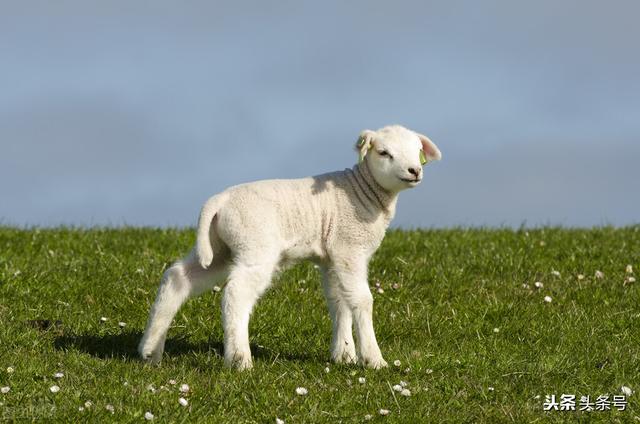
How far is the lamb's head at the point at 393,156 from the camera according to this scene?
9.42m

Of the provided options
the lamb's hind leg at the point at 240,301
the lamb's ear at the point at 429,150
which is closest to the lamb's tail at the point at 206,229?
the lamb's hind leg at the point at 240,301

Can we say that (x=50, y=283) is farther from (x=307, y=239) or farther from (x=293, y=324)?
(x=307, y=239)

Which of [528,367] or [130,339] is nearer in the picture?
[528,367]

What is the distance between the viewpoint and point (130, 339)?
431 inches

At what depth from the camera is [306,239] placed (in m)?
9.64

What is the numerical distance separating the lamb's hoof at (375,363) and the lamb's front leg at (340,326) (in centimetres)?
18

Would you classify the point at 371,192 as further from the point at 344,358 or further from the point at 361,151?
the point at 344,358

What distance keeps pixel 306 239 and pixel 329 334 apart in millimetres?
1731

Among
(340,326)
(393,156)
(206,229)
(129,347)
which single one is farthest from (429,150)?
(129,347)

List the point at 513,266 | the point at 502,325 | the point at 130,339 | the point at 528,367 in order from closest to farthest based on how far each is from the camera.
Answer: the point at 528,367
the point at 130,339
the point at 502,325
the point at 513,266

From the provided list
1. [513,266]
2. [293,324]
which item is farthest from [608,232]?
[293,324]

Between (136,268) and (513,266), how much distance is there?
4594mm

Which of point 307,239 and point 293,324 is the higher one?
point 307,239

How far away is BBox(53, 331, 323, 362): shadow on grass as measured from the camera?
10367mm
